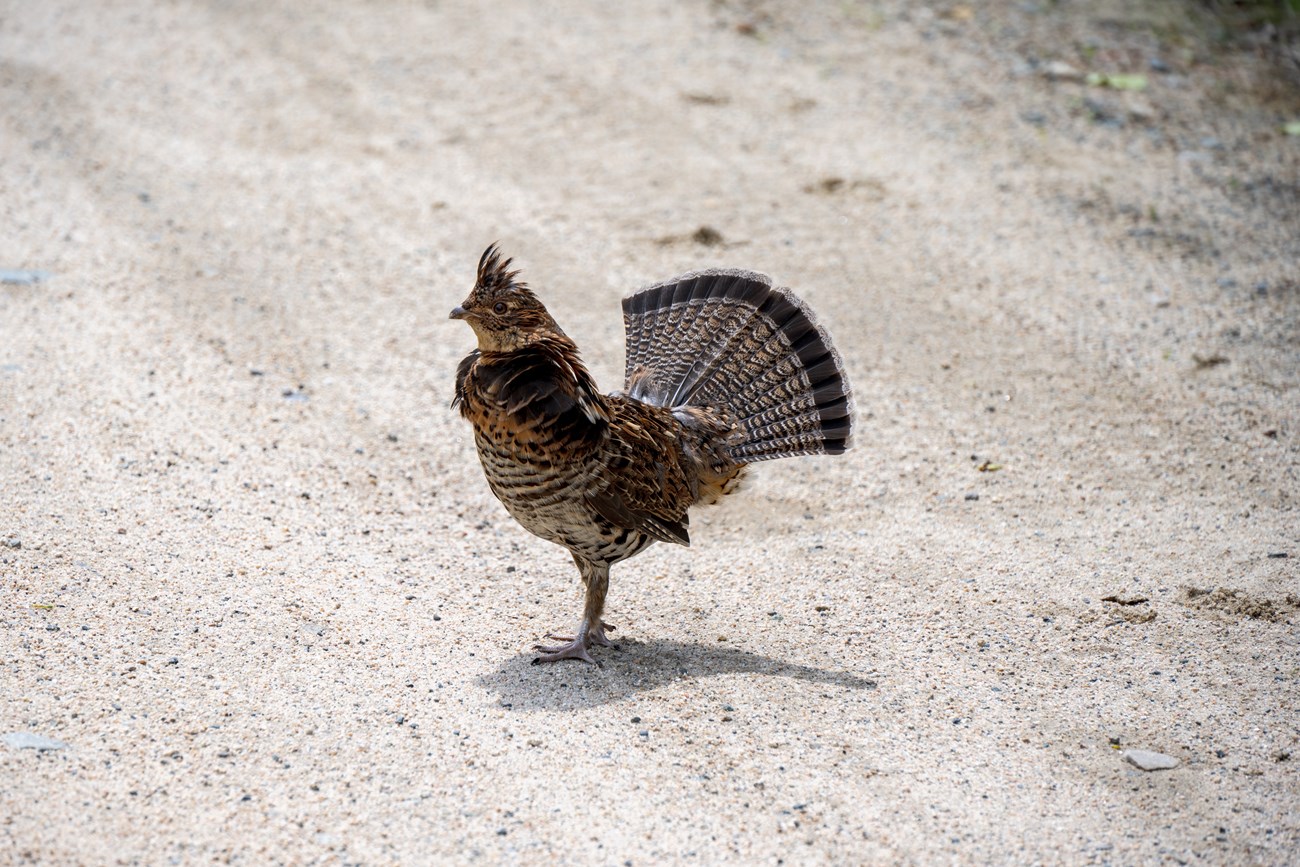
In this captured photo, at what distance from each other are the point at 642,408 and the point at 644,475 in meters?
0.47

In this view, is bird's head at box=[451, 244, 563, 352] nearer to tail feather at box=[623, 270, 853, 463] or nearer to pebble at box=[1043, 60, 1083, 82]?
tail feather at box=[623, 270, 853, 463]

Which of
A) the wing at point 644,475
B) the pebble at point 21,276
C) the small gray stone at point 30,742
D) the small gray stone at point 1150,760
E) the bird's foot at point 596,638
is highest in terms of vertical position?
the wing at point 644,475

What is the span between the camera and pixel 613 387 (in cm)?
805

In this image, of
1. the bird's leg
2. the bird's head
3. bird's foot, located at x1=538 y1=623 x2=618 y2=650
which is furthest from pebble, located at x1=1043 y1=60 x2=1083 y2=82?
bird's foot, located at x1=538 y1=623 x2=618 y2=650

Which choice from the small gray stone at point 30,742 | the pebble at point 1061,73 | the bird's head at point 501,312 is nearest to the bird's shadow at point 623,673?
the bird's head at point 501,312

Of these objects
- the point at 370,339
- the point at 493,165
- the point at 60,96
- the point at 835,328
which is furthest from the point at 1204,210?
the point at 60,96

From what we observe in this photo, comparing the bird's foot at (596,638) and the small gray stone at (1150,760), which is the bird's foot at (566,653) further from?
the small gray stone at (1150,760)

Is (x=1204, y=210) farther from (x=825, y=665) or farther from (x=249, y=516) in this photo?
(x=249, y=516)

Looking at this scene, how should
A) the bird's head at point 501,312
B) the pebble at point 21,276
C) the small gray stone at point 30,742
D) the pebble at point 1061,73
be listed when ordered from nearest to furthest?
1. the small gray stone at point 30,742
2. the bird's head at point 501,312
3. the pebble at point 21,276
4. the pebble at point 1061,73

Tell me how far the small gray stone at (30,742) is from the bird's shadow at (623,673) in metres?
1.67

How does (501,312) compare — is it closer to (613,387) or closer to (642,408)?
(642,408)

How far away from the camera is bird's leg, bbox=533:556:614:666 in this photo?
18.4ft

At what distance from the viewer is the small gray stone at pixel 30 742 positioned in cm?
470

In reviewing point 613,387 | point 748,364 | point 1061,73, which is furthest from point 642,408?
point 1061,73
